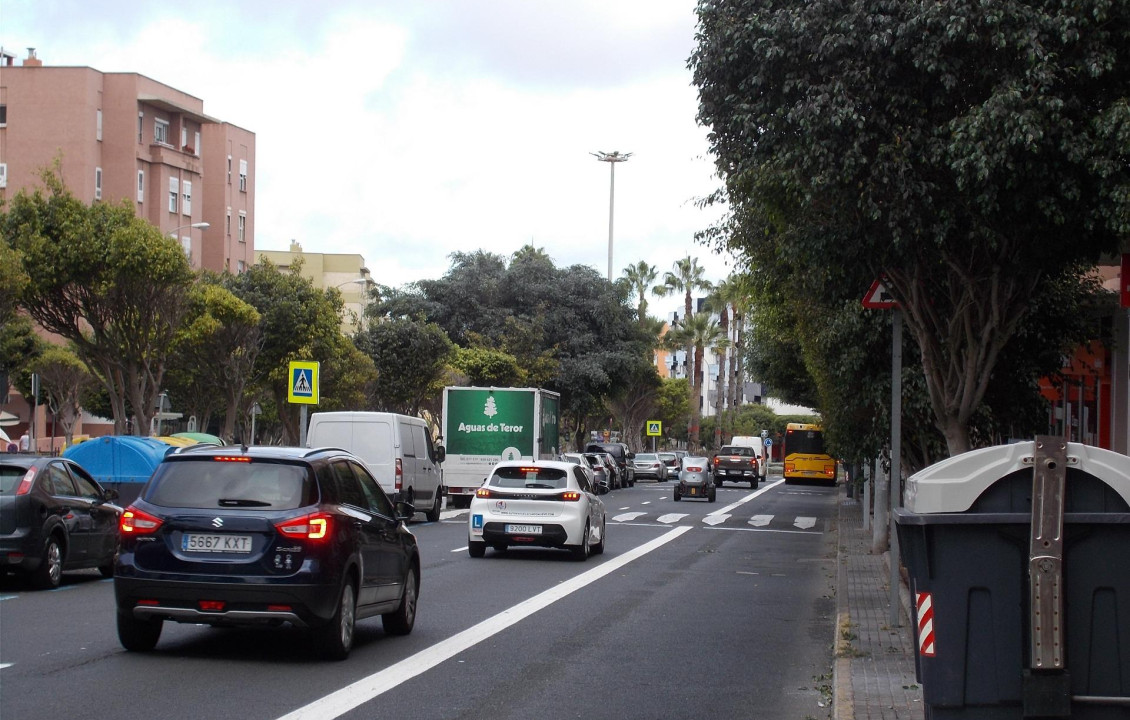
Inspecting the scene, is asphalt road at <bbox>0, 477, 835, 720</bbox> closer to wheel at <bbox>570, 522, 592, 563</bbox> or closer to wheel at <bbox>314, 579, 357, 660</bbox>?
wheel at <bbox>314, 579, 357, 660</bbox>

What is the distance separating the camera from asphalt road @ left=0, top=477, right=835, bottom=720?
8.71 metres

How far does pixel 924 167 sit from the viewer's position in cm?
1162

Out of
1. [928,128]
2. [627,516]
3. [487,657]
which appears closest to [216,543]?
[487,657]

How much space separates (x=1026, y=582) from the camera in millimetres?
6434

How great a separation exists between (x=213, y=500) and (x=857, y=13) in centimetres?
662

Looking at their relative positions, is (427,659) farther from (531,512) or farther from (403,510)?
(531,512)

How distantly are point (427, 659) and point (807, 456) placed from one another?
53.5 m

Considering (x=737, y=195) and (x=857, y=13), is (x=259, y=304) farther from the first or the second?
(x=857, y=13)

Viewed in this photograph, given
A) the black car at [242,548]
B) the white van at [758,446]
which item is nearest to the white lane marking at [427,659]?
the black car at [242,548]

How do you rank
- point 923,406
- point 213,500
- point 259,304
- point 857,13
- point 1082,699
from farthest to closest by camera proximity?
1. point 259,304
2. point 923,406
3. point 857,13
4. point 213,500
5. point 1082,699

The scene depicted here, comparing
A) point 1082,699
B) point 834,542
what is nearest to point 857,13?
point 1082,699

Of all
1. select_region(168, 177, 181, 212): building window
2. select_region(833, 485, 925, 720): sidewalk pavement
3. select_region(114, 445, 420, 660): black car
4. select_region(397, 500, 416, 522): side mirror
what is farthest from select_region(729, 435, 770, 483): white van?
select_region(114, 445, 420, 660): black car

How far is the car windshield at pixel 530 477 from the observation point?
784 inches

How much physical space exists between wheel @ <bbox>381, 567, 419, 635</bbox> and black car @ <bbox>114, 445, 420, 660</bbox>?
1.23m
